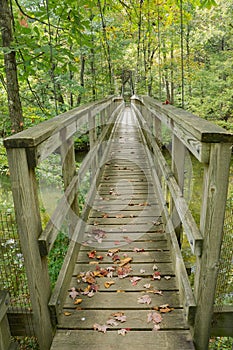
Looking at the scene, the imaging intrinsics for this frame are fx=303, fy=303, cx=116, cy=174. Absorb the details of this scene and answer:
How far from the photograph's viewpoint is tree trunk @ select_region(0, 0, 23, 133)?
114 inches

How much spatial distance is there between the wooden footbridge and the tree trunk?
2.47ft

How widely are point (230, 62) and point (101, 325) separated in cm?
1230

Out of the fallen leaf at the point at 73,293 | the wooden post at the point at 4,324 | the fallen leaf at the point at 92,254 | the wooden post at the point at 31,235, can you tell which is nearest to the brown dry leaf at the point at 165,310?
the fallen leaf at the point at 73,293

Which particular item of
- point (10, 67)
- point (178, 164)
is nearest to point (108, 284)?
point (178, 164)

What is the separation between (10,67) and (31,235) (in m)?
2.12

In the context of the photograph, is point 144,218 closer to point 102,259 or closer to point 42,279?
point 102,259

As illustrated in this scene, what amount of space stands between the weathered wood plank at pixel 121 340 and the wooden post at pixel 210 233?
100 mm

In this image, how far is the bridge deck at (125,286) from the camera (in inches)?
70.1

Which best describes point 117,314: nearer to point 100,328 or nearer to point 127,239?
point 100,328

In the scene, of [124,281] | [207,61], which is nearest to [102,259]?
[124,281]

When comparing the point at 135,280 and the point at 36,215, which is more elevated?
the point at 36,215

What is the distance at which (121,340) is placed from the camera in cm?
177

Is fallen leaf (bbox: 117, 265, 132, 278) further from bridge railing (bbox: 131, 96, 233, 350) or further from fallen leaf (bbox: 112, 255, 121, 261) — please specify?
bridge railing (bbox: 131, 96, 233, 350)

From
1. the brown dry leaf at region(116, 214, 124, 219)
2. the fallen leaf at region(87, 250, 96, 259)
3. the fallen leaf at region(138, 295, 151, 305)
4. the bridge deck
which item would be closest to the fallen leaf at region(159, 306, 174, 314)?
the bridge deck
